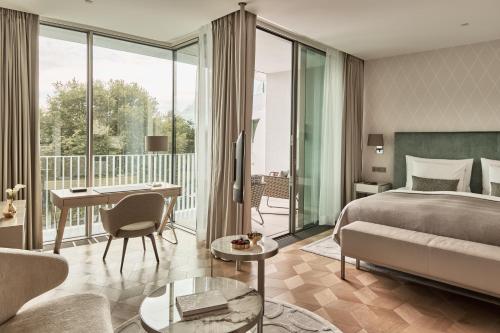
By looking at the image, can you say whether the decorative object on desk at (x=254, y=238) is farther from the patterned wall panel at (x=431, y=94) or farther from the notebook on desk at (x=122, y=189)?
the patterned wall panel at (x=431, y=94)

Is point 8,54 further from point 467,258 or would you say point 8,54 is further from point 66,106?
point 467,258

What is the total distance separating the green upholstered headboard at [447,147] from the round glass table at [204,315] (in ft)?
13.6

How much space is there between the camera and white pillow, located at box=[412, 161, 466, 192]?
14.9ft

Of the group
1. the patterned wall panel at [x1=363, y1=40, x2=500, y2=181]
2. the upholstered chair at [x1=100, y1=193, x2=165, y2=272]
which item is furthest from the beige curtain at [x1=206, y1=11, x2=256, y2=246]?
the patterned wall panel at [x1=363, y1=40, x2=500, y2=181]

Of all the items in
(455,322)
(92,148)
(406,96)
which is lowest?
(455,322)

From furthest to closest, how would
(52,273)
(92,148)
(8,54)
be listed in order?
(92,148), (8,54), (52,273)

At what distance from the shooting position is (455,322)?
246cm

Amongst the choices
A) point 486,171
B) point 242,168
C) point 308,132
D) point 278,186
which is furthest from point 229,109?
point 486,171

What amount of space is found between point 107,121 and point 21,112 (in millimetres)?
1032

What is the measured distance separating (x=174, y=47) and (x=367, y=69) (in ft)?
10.2

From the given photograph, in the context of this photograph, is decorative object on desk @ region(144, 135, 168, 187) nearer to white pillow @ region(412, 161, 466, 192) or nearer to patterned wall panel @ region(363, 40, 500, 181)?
patterned wall panel @ region(363, 40, 500, 181)

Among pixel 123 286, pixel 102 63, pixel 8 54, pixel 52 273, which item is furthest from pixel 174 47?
pixel 52 273

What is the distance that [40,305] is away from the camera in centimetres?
171

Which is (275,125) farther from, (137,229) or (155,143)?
(137,229)
